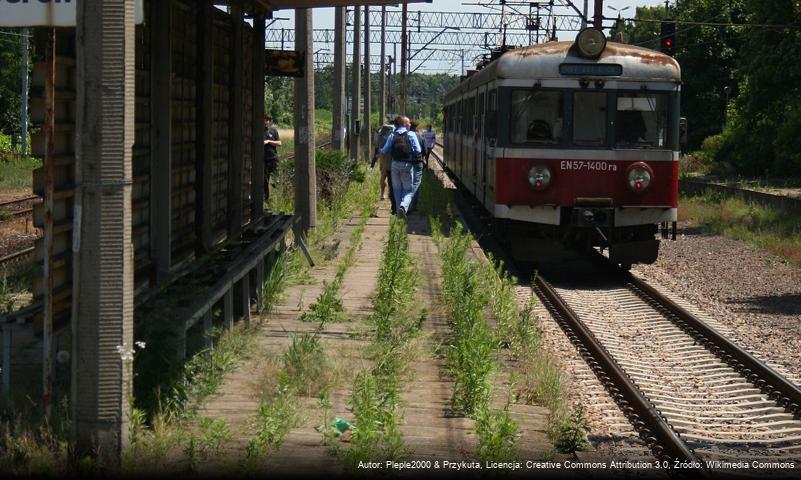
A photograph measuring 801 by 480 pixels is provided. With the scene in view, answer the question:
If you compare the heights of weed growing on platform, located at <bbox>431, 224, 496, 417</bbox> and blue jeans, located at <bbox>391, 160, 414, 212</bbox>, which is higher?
blue jeans, located at <bbox>391, 160, 414, 212</bbox>

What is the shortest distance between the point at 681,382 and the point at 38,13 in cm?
593

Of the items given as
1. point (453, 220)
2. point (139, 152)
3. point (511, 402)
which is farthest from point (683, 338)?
point (453, 220)

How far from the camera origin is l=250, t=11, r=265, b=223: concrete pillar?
12.4 m

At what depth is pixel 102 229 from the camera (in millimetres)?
5730

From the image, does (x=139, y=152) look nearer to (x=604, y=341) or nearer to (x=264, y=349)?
(x=264, y=349)

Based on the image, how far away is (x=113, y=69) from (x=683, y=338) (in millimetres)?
7098

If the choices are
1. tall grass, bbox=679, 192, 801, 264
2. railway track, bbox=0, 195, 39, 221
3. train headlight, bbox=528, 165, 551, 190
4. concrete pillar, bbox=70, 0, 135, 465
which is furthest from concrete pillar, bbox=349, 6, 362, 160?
concrete pillar, bbox=70, 0, 135, 465

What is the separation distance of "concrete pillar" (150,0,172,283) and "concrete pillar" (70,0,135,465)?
8.12 feet

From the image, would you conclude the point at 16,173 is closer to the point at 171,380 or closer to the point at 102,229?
the point at 171,380

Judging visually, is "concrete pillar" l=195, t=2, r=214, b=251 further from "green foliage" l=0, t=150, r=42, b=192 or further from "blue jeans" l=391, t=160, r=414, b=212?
"green foliage" l=0, t=150, r=42, b=192

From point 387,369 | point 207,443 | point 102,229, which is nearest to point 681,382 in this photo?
point 387,369

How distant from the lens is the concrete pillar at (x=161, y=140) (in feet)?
27.0

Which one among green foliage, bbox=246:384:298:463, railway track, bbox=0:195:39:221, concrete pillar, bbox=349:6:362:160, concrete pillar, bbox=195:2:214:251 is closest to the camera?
green foliage, bbox=246:384:298:463

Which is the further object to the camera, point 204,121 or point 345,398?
point 204,121
